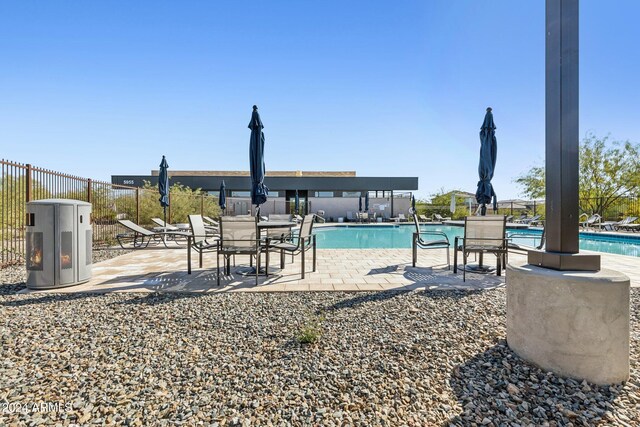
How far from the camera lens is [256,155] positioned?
17.6ft

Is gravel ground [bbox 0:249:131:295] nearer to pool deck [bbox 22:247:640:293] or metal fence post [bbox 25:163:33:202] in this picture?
pool deck [bbox 22:247:640:293]

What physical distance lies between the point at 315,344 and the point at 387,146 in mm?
17711

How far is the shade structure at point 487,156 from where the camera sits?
211 inches

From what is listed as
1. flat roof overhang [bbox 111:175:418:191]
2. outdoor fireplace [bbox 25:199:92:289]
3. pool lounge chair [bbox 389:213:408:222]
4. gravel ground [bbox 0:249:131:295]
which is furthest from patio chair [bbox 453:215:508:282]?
flat roof overhang [bbox 111:175:418:191]

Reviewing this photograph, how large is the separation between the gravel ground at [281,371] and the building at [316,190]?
18212 millimetres

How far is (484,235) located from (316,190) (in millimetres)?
19351

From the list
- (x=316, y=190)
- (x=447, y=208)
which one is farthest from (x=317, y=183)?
(x=447, y=208)

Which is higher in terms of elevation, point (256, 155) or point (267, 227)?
point (256, 155)

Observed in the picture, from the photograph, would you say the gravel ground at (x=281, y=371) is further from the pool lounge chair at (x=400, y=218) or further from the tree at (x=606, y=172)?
the pool lounge chair at (x=400, y=218)

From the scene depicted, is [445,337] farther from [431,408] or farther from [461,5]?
[461,5]

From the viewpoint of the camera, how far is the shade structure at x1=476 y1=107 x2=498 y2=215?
17.5 feet

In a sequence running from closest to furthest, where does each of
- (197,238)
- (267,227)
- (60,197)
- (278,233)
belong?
(267,227) → (197,238) → (60,197) → (278,233)

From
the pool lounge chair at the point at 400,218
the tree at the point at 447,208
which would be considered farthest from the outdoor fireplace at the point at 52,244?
the tree at the point at 447,208

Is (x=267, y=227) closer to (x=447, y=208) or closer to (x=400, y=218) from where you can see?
(x=400, y=218)
